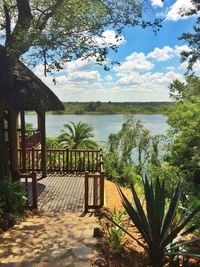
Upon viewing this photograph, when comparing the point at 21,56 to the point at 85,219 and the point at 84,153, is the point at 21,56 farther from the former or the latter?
the point at 84,153

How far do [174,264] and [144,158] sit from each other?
19198 millimetres

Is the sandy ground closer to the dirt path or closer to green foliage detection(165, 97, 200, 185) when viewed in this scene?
the dirt path

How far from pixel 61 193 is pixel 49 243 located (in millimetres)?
4791

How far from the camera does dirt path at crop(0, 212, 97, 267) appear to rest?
19.4 feet

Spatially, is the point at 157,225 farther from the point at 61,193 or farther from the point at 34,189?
the point at 61,193

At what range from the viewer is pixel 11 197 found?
29.2ft

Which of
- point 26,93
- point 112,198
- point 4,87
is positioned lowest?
point 112,198

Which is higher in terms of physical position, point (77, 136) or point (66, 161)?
point (77, 136)

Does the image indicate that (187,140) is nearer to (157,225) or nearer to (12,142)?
(12,142)

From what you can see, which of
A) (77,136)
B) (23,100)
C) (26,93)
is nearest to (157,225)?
(23,100)

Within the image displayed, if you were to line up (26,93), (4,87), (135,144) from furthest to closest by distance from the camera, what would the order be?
(135,144) → (26,93) → (4,87)

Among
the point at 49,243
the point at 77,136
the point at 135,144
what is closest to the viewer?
the point at 49,243

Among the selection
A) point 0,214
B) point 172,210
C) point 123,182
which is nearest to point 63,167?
point 123,182

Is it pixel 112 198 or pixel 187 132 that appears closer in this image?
pixel 112 198
